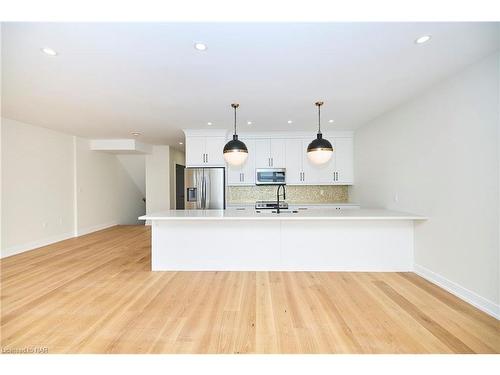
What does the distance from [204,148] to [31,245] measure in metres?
3.87

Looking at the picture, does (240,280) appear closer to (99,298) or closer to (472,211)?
(99,298)

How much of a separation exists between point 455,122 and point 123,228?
7465 millimetres

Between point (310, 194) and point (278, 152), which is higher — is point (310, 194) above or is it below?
below

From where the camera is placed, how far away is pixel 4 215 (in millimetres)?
4016

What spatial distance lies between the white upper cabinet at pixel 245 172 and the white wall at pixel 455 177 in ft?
8.87

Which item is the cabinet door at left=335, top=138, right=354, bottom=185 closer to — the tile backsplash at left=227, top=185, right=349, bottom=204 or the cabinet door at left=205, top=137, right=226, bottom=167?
the tile backsplash at left=227, top=185, right=349, bottom=204

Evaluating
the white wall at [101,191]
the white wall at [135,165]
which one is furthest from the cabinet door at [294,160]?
the white wall at [101,191]

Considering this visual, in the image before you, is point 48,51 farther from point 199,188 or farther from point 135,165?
point 135,165

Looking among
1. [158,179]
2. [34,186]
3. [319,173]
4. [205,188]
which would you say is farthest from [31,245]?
[319,173]

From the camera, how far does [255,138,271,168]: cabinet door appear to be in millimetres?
5242

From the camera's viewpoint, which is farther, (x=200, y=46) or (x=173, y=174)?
(x=173, y=174)

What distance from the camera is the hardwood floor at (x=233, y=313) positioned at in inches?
69.9

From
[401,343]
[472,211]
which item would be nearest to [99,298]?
[401,343]

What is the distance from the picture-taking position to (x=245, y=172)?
5.26m
